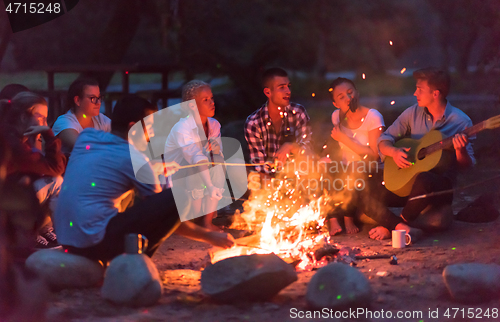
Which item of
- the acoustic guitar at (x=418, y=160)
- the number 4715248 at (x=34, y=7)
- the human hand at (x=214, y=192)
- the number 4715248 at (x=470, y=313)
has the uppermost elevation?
the number 4715248 at (x=34, y=7)

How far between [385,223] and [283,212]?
1164mm

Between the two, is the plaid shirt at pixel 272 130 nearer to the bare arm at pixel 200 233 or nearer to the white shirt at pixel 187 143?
the white shirt at pixel 187 143

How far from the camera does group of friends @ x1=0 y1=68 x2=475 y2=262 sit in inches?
163

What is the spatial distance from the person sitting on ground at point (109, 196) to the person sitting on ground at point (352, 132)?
2.76 meters

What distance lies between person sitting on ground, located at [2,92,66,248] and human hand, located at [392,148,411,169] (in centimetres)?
360

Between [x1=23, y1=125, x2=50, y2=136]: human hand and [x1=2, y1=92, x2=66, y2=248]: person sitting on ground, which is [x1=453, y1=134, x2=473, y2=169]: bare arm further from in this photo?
[x1=23, y1=125, x2=50, y2=136]: human hand

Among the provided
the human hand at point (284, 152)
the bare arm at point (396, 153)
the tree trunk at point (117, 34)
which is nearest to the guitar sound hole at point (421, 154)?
the bare arm at point (396, 153)

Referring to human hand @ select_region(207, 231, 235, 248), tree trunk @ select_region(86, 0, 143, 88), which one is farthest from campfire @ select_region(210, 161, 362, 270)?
tree trunk @ select_region(86, 0, 143, 88)

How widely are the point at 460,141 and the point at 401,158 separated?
686mm

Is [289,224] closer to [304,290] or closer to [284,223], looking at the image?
[284,223]

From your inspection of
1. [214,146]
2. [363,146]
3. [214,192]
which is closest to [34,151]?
[214,192]

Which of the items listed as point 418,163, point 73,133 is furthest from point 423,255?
point 73,133

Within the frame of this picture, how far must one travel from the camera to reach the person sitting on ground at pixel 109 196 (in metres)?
4.09

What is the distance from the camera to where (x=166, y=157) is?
6.48 meters
